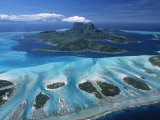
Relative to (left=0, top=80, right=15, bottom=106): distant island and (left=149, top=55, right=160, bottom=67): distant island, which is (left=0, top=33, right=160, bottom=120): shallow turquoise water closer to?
(left=0, top=80, right=15, bottom=106): distant island

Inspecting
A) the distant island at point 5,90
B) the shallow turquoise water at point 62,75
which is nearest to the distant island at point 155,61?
the shallow turquoise water at point 62,75

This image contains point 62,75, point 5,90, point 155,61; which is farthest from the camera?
point 155,61

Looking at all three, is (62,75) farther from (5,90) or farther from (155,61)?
(155,61)

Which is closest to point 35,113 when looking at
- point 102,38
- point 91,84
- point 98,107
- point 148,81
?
point 98,107

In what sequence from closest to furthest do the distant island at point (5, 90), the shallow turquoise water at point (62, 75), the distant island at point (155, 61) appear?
the shallow turquoise water at point (62, 75), the distant island at point (5, 90), the distant island at point (155, 61)

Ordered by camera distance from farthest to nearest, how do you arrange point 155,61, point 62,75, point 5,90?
point 155,61, point 62,75, point 5,90

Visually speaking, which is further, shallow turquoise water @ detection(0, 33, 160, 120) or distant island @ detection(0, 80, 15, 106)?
distant island @ detection(0, 80, 15, 106)

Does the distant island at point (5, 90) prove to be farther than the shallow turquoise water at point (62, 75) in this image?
Yes

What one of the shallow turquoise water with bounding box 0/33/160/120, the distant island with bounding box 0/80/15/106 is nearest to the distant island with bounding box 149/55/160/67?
the shallow turquoise water with bounding box 0/33/160/120

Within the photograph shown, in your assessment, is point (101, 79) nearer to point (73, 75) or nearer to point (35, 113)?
point (73, 75)

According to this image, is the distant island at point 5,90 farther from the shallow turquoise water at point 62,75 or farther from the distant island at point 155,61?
the distant island at point 155,61

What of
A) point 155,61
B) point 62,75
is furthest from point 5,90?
point 155,61
